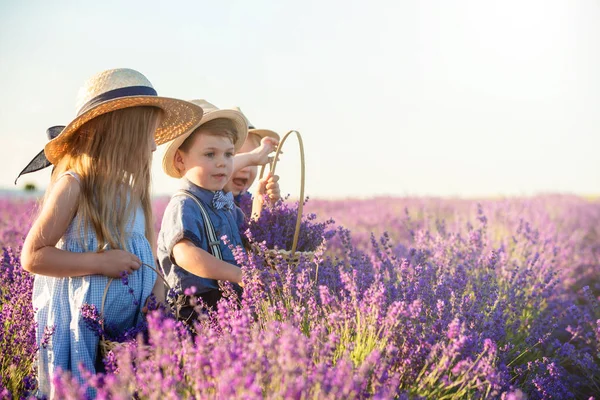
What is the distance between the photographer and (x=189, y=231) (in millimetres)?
3020

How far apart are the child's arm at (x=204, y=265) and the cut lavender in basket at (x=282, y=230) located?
38 centimetres

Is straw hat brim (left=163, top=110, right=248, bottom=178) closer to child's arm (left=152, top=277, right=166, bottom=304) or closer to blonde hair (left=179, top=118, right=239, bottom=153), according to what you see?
blonde hair (left=179, top=118, right=239, bottom=153)

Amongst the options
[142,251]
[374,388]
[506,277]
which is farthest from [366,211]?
[374,388]

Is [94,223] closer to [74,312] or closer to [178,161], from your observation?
[74,312]

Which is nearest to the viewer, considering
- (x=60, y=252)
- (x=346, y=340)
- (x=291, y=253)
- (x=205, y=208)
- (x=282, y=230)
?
(x=346, y=340)

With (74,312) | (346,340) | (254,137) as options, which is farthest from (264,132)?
(346,340)

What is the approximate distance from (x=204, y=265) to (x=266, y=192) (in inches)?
30.9

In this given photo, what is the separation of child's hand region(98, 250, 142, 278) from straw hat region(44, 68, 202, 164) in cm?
60

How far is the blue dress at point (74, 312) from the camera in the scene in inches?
101

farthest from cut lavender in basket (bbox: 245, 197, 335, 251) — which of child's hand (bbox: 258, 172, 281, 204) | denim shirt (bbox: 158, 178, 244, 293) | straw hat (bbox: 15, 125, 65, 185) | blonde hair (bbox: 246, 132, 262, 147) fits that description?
blonde hair (bbox: 246, 132, 262, 147)

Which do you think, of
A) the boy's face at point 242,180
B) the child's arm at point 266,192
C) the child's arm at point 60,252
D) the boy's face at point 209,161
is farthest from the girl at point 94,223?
the boy's face at point 242,180

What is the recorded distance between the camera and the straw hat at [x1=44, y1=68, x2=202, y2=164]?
2.67 metres

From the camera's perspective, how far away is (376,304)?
2260 millimetres

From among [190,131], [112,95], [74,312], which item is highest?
[112,95]
